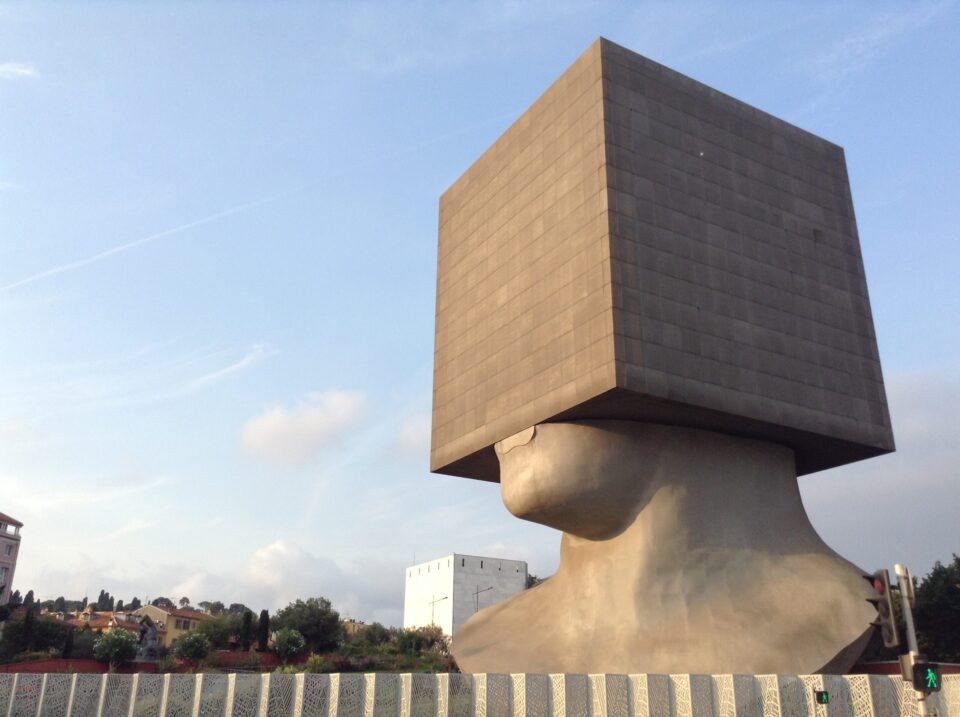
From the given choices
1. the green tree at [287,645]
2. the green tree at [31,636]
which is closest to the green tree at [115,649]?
the green tree at [287,645]

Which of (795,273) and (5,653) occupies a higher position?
(795,273)

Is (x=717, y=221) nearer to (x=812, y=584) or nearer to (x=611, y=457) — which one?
(x=611, y=457)

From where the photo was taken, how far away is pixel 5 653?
55.2 m

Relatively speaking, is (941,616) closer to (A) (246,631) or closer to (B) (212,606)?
(A) (246,631)

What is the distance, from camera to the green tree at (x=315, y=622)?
6550 centimetres

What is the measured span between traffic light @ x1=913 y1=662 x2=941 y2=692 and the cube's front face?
14.4 meters

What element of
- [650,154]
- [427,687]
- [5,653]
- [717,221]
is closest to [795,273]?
[717,221]

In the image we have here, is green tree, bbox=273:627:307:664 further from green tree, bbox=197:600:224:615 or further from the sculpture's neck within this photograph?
green tree, bbox=197:600:224:615

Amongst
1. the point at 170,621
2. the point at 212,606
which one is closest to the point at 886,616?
the point at 170,621

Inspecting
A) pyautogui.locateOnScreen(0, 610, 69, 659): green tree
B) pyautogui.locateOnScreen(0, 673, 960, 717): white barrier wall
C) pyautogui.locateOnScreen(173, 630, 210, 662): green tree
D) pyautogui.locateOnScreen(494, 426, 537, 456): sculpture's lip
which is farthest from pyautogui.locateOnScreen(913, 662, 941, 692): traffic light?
pyautogui.locateOnScreen(0, 610, 69, 659): green tree

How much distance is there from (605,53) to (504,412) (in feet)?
42.2

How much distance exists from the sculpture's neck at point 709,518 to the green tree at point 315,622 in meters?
40.6

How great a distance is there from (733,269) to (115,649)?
34.4 metres

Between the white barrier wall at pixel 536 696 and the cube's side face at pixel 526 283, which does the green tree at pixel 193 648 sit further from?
the white barrier wall at pixel 536 696
